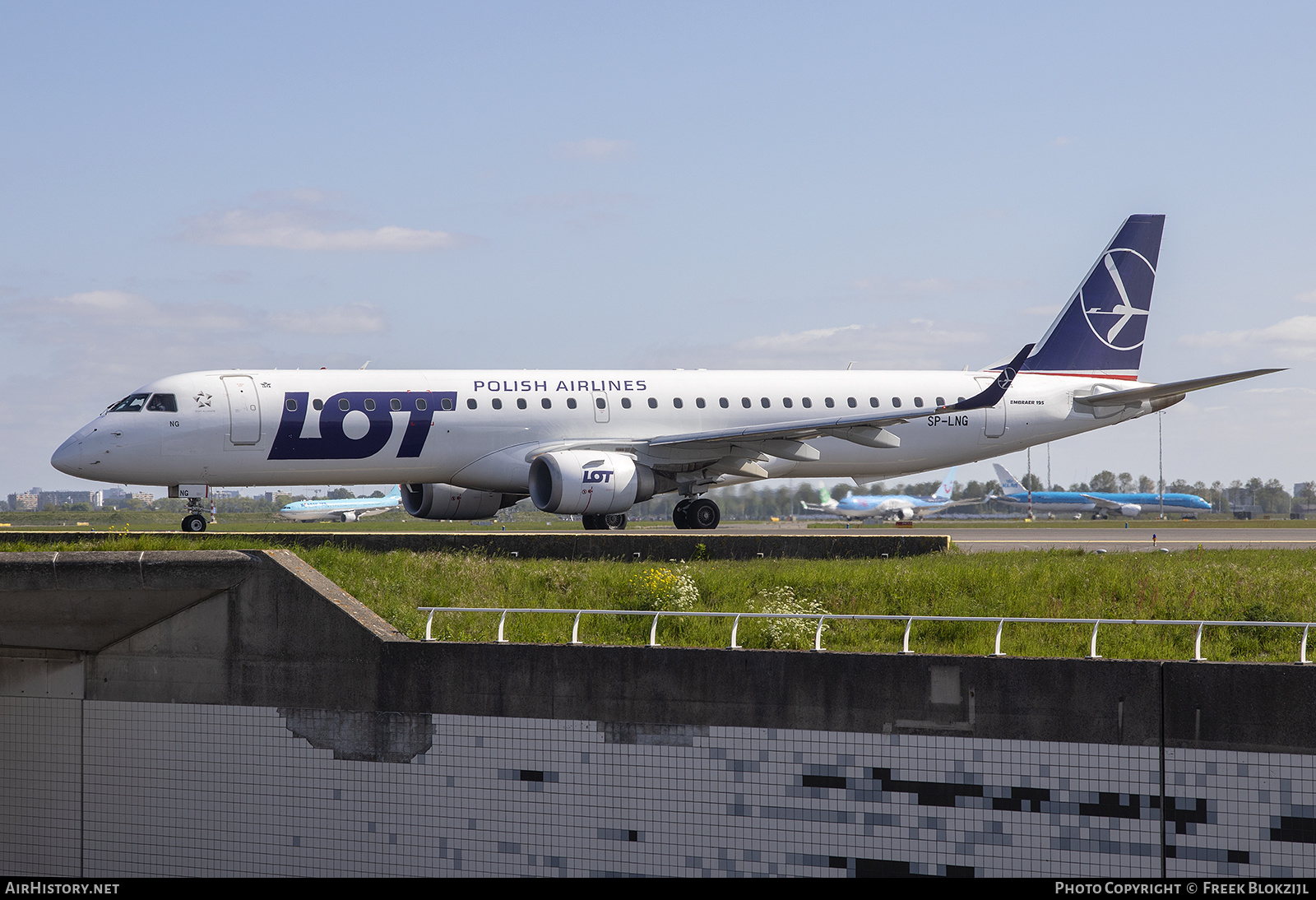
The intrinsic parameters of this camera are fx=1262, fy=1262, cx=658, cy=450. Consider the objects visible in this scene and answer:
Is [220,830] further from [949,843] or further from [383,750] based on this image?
[949,843]

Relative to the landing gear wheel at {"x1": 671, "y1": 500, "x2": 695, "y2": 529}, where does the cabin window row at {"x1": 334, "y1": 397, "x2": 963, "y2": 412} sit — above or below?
above

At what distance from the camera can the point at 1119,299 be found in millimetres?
37375

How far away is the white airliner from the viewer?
92.5 ft

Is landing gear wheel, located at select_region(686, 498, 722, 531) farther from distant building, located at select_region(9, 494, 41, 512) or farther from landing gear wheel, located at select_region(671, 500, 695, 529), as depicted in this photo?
distant building, located at select_region(9, 494, 41, 512)

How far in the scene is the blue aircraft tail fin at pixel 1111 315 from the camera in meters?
37.0

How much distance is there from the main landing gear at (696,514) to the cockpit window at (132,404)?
1274 centimetres

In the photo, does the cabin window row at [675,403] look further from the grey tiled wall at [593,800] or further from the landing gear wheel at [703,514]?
the grey tiled wall at [593,800]

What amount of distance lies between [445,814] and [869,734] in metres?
4.72

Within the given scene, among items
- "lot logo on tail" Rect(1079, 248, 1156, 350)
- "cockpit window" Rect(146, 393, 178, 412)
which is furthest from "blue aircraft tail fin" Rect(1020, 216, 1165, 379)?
"cockpit window" Rect(146, 393, 178, 412)

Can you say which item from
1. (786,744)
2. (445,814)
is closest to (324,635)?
→ (445,814)

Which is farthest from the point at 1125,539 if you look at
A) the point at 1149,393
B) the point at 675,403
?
the point at 675,403

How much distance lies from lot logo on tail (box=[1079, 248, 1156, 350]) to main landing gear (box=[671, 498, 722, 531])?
43.9 ft

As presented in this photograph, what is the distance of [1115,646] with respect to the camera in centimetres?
1327

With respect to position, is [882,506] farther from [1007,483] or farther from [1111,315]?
[1111,315]
